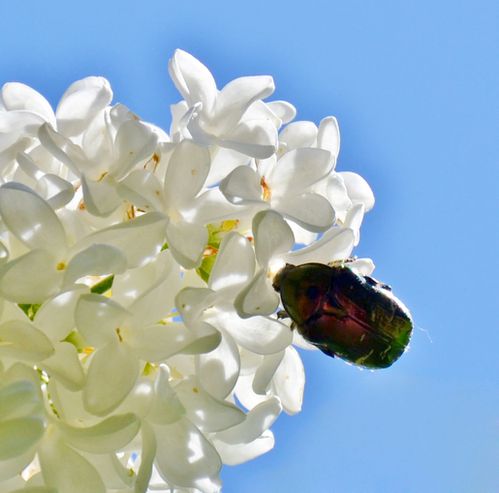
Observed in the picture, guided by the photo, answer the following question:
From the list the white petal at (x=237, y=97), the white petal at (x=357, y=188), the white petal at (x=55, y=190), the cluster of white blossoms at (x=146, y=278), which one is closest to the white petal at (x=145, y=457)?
the cluster of white blossoms at (x=146, y=278)

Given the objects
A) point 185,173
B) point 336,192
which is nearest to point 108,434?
point 185,173

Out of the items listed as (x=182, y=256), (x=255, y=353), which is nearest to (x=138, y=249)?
(x=182, y=256)

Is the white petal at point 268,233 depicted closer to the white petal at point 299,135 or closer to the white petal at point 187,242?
the white petal at point 187,242

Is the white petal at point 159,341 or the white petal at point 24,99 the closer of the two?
the white petal at point 159,341

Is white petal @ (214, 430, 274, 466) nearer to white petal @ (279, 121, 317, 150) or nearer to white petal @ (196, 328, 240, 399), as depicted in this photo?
white petal @ (196, 328, 240, 399)

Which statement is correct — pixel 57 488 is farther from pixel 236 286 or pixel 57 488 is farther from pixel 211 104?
pixel 211 104

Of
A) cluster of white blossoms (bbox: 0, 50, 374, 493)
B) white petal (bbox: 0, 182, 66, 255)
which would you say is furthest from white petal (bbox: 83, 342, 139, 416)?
white petal (bbox: 0, 182, 66, 255)

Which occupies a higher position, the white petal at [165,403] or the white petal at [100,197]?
the white petal at [100,197]
